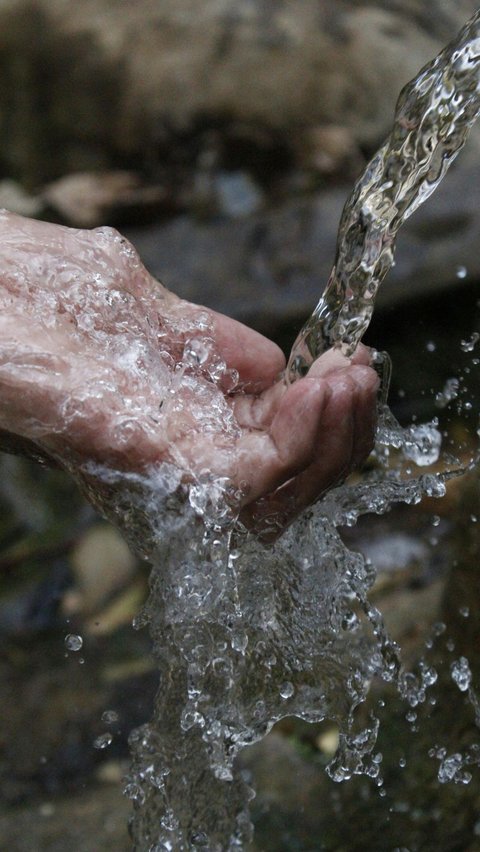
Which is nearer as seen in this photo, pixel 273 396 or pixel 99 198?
pixel 273 396

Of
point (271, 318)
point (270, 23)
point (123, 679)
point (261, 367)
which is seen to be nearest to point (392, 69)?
point (270, 23)

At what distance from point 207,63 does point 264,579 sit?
3061mm

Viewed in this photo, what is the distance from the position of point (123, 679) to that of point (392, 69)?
2.56m

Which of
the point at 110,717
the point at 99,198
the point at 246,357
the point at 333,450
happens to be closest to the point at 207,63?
the point at 99,198

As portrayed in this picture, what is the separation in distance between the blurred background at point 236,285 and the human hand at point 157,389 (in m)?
0.32

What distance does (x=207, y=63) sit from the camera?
4.18 metres

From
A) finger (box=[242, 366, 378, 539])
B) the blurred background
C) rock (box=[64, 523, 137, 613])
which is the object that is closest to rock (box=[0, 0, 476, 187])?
the blurred background

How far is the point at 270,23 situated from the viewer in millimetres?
4137

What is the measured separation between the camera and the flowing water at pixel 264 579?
4.75 ft

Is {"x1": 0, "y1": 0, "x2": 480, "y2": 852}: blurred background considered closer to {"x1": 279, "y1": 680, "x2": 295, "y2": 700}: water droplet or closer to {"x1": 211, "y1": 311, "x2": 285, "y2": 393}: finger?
{"x1": 211, "y1": 311, "x2": 285, "y2": 393}: finger

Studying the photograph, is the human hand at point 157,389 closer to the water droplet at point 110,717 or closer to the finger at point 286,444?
the finger at point 286,444

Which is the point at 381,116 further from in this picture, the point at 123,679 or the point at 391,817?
the point at 391,817

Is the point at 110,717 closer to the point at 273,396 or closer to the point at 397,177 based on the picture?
the point at 273,396

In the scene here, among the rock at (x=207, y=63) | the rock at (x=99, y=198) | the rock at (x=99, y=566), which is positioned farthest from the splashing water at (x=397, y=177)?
the rock at (x=207, y=63)
